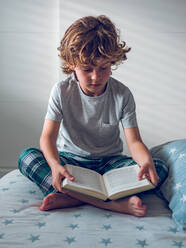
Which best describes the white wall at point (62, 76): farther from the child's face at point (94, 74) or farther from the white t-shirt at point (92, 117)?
the child's face at point (94, 74)

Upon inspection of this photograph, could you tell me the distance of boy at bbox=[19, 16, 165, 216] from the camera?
3.06ft

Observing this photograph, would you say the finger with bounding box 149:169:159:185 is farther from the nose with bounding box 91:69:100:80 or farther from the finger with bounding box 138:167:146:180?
the nose with bounding box 91:69:100:80

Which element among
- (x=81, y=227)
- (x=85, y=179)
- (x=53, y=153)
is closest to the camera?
(x=81, y=227)

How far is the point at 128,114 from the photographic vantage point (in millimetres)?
1173

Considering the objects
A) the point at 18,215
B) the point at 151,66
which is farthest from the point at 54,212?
the point at 151,66

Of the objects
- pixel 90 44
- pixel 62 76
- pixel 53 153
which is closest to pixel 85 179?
pixel 53 153

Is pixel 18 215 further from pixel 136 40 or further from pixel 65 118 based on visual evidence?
pixel 136 40

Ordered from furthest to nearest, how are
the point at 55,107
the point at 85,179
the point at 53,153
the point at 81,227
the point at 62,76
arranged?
the point at 62,76, the point at 55,107, the point at 53,153, the point at 85,179, the point at 81,227

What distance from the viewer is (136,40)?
177cm

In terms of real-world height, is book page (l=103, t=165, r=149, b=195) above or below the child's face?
below

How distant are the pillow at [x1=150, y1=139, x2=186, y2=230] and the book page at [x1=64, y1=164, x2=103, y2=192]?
0.22m

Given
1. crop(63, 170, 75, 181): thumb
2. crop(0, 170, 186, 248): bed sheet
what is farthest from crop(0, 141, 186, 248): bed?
crop(63, 170, 75, 181): thumb

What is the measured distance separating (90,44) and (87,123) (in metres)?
0.30

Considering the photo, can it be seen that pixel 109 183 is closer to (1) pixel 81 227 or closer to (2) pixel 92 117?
(1) pixel 81 227
